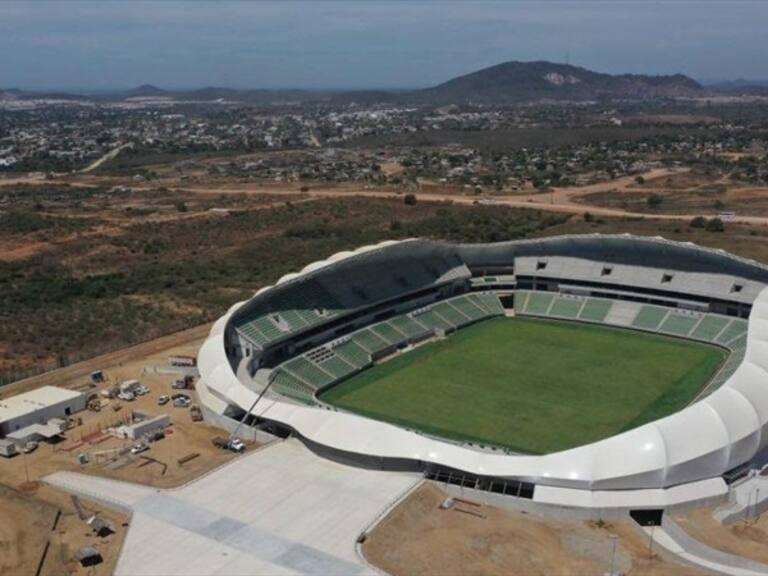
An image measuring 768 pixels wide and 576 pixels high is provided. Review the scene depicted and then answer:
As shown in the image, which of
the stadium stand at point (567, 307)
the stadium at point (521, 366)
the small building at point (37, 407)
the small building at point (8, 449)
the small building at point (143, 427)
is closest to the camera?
the stadium at point (521, 366)

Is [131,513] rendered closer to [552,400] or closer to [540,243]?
[552,400]

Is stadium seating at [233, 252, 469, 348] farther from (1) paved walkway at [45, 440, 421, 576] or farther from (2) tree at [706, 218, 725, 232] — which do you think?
(2) tree at [706, 218, 725, 232]

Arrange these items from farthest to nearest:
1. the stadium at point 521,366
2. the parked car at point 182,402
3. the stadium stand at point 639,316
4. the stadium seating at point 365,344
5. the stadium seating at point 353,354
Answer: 1. the stadium stand at point 639,316
2. the stadium seating at point 353,354
3. the stadium seating at point 365,344
4. the parked car at point 182,402
5. the stadium at point 521,366

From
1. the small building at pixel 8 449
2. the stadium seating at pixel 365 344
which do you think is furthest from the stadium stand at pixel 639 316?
the small building at pixel 8 449

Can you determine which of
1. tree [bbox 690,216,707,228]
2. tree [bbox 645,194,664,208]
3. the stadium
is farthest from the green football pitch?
tree [bbox 645,194,664,208]

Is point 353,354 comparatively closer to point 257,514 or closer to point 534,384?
point 534,384

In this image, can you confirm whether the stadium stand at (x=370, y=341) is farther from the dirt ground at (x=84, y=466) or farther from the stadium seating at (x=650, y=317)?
the stadium seating at (x=650, y=317)

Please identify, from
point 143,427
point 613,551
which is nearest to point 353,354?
point 143,427

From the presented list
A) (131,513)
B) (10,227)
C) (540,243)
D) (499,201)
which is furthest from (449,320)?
(10,227)
